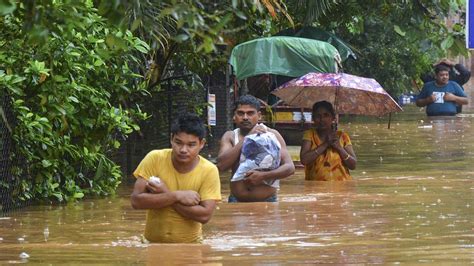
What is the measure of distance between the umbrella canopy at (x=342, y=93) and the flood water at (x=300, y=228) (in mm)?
1013

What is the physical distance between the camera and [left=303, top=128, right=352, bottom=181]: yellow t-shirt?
16703 mm

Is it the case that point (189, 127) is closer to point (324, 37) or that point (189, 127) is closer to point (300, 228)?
point (300, 228)

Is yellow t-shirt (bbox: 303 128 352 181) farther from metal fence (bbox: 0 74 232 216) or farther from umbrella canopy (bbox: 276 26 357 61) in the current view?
umbrella canopy (bbox: 276 26 357 61)

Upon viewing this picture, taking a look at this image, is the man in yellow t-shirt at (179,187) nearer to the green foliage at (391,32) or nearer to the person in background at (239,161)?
the person in background at (239,161)

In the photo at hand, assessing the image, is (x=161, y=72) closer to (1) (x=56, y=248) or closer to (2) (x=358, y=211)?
(2) (x=358, y=211)

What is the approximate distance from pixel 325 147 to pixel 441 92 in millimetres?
15495

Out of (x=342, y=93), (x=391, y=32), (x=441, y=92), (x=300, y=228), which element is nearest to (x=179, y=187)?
(x=300, y=228)

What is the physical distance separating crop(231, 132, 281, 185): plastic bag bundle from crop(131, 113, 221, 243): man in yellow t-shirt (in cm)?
343

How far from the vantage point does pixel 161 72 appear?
20828 millimetres

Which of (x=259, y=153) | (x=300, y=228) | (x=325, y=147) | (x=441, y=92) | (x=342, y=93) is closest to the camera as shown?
(x=300, y=228)

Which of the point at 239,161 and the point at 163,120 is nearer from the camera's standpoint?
the point at 239,161

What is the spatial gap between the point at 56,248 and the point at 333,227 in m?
2.87

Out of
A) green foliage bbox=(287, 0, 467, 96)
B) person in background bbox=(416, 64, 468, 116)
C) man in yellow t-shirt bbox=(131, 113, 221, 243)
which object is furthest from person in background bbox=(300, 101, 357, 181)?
person in background bbox=(416, 64, 468, 116)

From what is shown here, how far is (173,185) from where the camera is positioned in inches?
384
